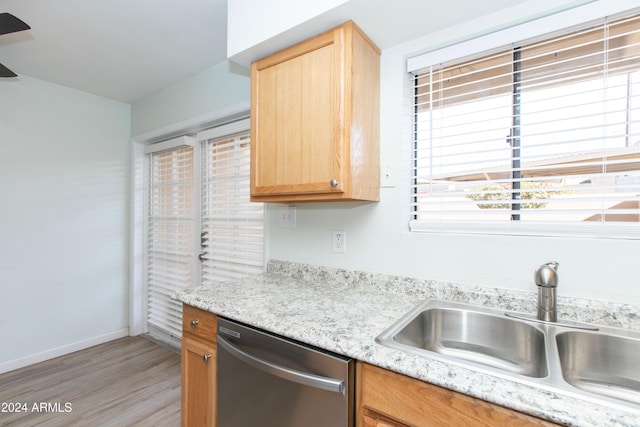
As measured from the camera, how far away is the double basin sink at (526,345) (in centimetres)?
88

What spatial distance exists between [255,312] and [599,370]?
1154 millimetres

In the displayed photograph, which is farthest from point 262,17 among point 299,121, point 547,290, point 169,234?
point 169,234

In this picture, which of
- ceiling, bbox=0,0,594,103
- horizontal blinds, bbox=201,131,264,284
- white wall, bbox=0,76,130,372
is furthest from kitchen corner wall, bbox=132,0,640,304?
white wall, bbox=0,76,130,372

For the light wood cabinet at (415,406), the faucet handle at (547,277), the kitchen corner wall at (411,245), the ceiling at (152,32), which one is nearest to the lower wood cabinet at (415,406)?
the light wood cabinet at (415,406)

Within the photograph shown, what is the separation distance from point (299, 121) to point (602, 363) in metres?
1.41

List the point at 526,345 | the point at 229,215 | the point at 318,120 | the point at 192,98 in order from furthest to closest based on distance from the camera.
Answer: the point at 192,98 → the point at 229,215 → the point at 318,120 → the point at 526,345

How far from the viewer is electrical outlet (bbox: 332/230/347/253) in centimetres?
166

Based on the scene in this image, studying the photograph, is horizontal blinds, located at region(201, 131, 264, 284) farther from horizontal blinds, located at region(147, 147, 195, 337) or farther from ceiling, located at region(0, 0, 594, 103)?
ceiling, located at region(0, 0, 594, 103)

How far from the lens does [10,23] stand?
152cm

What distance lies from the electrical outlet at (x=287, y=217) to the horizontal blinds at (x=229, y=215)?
0.87 ft

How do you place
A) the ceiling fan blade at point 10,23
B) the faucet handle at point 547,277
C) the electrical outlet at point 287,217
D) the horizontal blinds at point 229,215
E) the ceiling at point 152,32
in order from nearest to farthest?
the faucet handle at point 547,277
the ceiling at point 152,32
the ceiling fan blade at point 10,23
the electrical outlet at point 287,217
the horizontal blinds at point 229,215

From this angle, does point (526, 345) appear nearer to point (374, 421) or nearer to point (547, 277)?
point (547, 277)

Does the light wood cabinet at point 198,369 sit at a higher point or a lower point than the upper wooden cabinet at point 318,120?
lower

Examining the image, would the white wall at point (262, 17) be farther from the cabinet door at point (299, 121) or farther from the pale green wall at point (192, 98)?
the pale green wall at point (192, 98)
